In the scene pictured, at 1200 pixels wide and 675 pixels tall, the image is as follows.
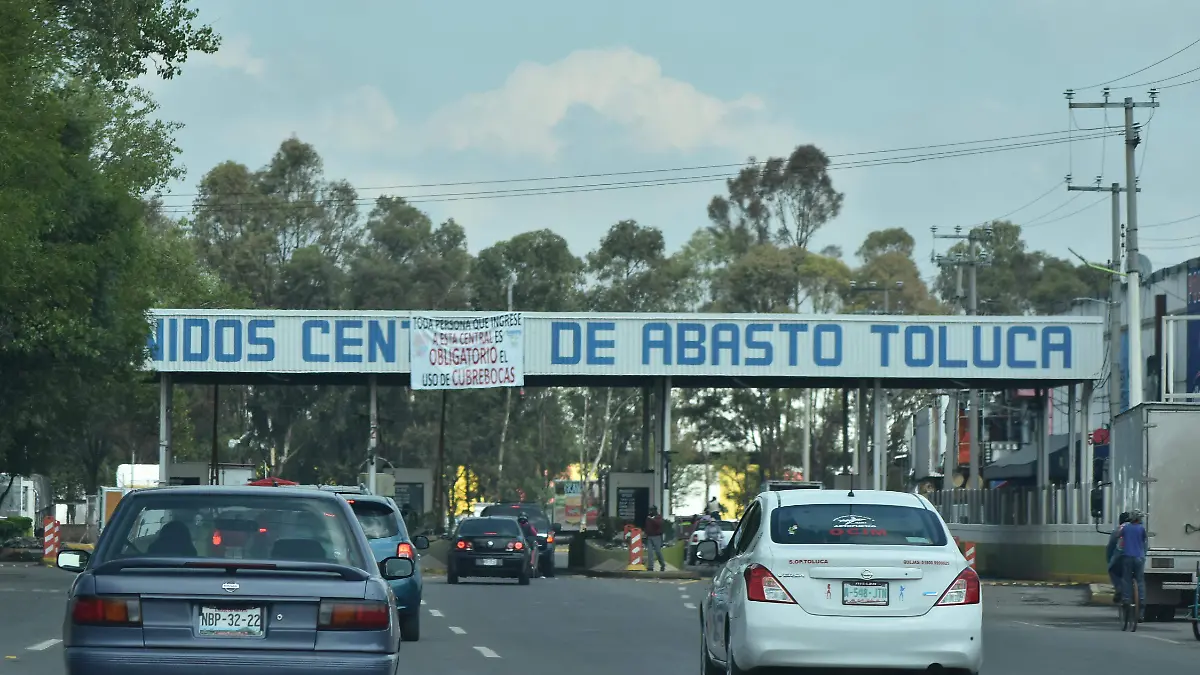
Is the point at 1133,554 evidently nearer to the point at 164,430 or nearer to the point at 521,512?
the point at 521,512

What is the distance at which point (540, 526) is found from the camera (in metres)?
50.7

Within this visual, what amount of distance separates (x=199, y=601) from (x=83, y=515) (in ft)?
268

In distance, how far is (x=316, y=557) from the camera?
11156mm

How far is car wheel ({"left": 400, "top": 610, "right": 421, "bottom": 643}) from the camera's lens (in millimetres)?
21406

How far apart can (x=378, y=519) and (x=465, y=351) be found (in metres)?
27.8

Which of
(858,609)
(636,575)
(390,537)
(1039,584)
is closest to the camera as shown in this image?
(858,609)

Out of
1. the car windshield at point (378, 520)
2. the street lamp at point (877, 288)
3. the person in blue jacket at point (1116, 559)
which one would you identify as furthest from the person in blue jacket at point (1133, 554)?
the street lamp at point (877, 288)

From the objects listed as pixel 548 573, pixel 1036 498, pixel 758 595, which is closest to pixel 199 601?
pixel 758 595

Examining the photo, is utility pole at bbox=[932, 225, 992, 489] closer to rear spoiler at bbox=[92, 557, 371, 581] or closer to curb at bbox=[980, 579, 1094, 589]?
curb at bbox=[980, 579, 1094, 589]

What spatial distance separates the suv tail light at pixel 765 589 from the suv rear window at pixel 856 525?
0.34 metres

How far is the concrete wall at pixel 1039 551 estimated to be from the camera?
4484 centimetres

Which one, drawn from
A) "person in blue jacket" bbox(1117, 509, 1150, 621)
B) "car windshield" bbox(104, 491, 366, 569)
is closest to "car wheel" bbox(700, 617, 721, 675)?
"car windshield" bbox(104, 491, 366, 569)

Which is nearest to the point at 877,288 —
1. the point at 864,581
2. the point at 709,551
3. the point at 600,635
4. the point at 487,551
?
the point at 487,551

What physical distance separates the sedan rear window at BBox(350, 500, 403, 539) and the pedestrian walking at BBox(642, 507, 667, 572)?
25.7m
